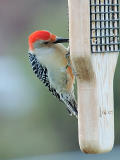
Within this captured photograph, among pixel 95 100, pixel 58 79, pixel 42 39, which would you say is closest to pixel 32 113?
pixel 58 79

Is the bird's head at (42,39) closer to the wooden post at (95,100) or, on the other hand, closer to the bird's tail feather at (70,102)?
the bird's tail feather at (70,102)

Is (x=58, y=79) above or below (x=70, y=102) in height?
above

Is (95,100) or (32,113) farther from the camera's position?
(32,113)

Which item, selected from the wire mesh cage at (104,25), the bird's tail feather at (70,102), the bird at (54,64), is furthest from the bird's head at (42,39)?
the wire mesh cage at (104,25)

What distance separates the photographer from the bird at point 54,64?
4.70 m

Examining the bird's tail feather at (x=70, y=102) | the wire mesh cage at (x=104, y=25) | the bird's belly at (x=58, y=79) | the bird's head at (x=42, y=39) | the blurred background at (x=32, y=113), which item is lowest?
the blurred background at (x=32, y=113)

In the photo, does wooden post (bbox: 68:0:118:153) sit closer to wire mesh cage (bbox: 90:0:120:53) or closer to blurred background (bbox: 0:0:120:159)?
wire mesh cage (bbox: 90:0:120:53)

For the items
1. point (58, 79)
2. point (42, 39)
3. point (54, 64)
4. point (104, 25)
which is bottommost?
point (58, 79)

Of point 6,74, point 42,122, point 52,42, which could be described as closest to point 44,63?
point 52,42

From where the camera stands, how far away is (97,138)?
3.89 metres

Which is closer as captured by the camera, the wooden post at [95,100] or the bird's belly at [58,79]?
the wooden post at [95,100]

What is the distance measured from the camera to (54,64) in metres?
4.91

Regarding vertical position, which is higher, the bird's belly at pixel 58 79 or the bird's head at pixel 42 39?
the bird's head at pixel 42 39

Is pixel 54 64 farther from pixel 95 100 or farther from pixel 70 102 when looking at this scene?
pixel 95 100
